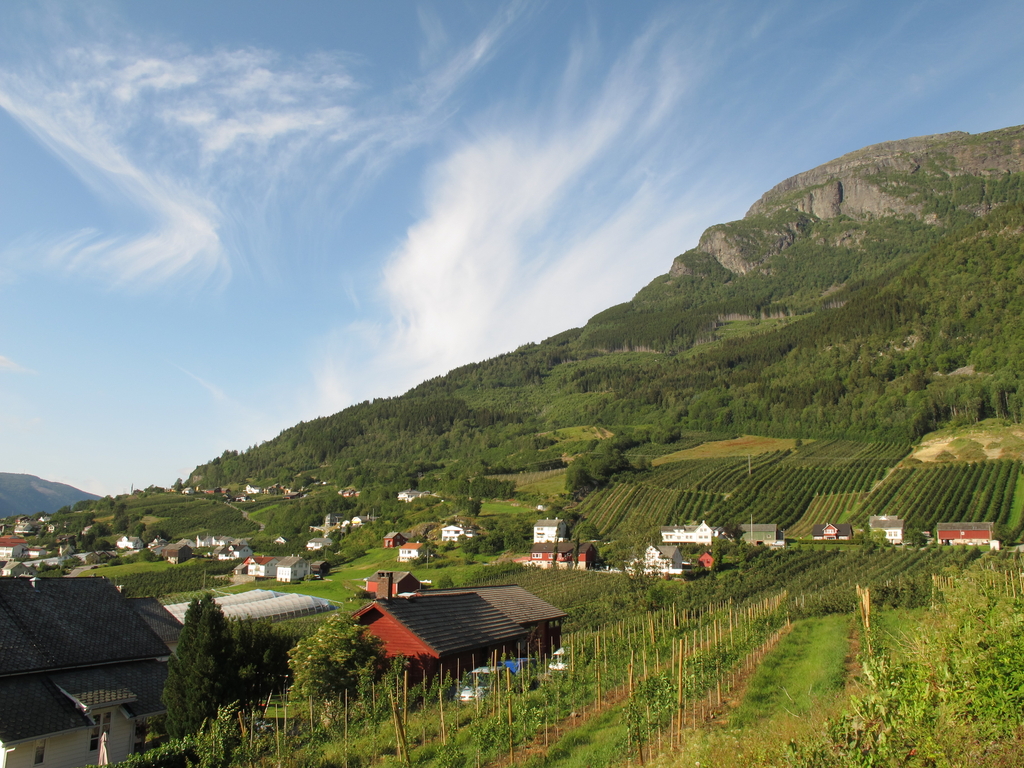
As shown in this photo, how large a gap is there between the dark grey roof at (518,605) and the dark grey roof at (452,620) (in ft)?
3.42

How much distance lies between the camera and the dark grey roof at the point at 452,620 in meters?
24.2

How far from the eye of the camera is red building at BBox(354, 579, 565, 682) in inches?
933

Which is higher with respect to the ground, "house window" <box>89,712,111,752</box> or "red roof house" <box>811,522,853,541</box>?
"red roof house" <box>811,522,853,541</box>

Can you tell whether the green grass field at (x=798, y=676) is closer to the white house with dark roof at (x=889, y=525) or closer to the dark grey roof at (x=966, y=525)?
the dark grey roof at (x=966, y=525)

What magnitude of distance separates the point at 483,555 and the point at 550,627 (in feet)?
165

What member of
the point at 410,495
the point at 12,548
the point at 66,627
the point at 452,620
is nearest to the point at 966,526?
the point at 452,620

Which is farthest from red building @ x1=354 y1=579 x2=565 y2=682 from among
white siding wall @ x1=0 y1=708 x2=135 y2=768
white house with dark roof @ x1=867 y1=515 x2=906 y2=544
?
white house with dark roof @ x1=867 y1=515 x2=906 y2=544

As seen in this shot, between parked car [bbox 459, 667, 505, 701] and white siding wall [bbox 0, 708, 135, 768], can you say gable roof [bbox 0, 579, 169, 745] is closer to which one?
white siding wall [bbox 0, 708, 135, 768]

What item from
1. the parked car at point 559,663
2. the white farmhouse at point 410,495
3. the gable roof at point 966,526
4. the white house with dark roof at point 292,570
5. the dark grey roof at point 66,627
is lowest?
the white house with dark roof at point 292,570

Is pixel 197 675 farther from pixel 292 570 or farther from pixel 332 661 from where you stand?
pixel 292 570

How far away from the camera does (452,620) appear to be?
87.4 ft

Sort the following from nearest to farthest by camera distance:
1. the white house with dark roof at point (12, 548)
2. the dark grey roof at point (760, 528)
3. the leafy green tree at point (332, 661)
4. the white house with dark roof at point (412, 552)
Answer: the leafy green tree at point (332, 661) < the dark grey roof at point (760, 528) < the white house with dark roof at point (412, 552) < the white house with dark roof at point (12, 548)

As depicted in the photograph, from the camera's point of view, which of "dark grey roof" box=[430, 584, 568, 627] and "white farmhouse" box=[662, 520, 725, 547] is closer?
"dark grey roof" box=[430, 584, 568, 627]

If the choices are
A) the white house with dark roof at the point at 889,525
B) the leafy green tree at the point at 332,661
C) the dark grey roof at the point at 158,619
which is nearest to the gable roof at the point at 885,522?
the white house with dark roof at the point at 889,525
